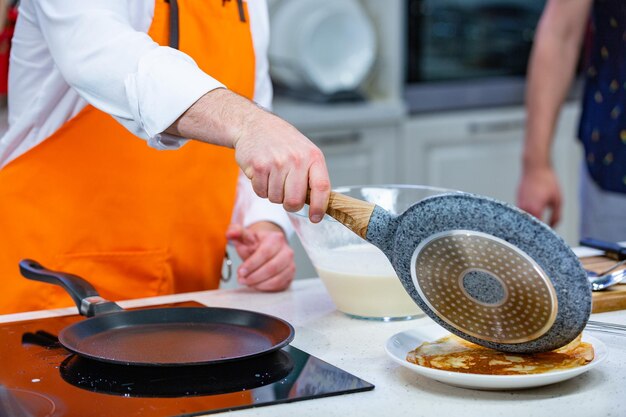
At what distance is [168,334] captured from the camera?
115 cm

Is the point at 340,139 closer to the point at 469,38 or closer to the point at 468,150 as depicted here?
the point at 468,150

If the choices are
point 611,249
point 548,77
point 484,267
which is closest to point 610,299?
point 611,249

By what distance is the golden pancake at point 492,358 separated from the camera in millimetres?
992

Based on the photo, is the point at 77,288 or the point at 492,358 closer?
the point at 492,358

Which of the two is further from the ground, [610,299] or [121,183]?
[121,183]

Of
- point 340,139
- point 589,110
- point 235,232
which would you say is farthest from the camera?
point 340,139

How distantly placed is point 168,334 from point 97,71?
0.31m

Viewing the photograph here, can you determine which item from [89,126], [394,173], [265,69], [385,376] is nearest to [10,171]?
[89,126]

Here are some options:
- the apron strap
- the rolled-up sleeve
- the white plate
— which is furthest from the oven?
the white plate

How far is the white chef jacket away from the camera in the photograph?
114cm

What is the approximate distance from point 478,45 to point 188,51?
2.10 metres

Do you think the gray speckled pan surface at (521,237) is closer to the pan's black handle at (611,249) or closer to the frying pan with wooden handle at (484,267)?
the frying pan with wooden handle at (484,267)

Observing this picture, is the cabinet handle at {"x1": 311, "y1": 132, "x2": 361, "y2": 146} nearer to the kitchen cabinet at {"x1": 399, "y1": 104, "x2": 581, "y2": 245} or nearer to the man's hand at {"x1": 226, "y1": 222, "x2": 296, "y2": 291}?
the kitchen cabinet at {"x1": 399, "y1": 104, "x2": 581, "y2": 245}

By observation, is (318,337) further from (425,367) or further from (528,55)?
(528,55)
